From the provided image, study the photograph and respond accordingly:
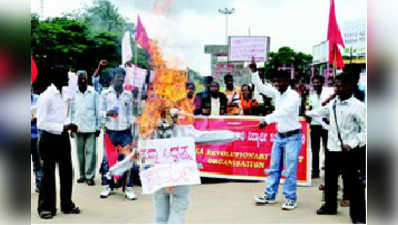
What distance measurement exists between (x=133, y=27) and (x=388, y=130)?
4.52m

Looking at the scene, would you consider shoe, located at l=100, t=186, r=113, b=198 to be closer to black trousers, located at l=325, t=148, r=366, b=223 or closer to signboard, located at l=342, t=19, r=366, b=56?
black trousers, located at l=325, t=148, r=366, b=223

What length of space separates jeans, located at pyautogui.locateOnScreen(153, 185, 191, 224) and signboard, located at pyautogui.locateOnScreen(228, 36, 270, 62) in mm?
5146

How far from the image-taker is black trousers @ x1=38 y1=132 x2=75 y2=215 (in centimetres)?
524

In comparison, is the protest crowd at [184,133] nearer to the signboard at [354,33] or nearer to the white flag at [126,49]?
the white flag at [126,49]

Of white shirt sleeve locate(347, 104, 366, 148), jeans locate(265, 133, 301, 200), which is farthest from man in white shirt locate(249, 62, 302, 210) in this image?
white shirt sleeve locate(347, 104, 366, 148)

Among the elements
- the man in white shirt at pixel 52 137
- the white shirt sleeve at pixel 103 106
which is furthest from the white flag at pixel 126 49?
the man in white shirt at pixel 52 137

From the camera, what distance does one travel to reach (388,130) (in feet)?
11.6

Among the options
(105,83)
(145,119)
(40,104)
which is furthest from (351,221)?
(105,83)

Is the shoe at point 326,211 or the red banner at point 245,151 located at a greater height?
the red banner at point 245,151

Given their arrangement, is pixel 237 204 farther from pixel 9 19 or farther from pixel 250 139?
pixel 9 19

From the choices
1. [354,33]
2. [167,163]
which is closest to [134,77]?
[167,163]

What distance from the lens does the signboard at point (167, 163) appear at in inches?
150

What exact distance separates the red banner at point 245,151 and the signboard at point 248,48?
2.20m

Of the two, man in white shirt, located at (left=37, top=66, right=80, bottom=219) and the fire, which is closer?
the fire
